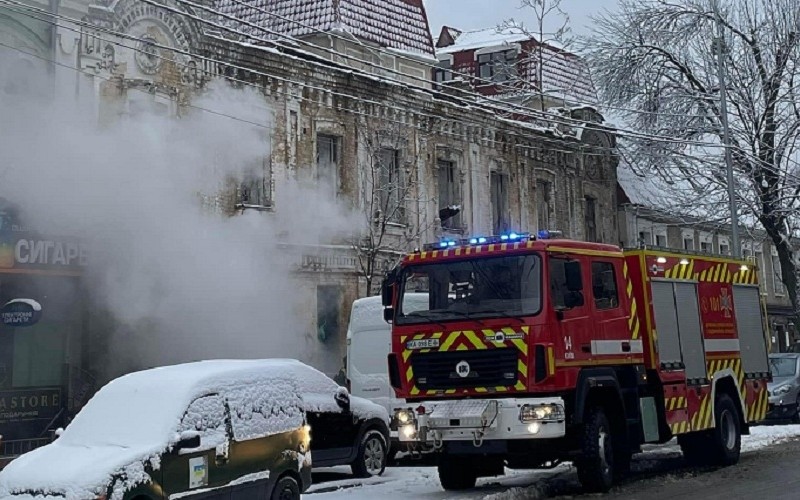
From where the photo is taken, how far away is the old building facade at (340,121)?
17.6m

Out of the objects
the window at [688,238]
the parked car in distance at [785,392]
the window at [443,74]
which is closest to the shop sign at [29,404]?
the parked car in distance at [785,392]

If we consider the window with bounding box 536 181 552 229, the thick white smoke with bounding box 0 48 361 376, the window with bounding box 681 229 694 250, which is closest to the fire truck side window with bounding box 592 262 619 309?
the thick white smoke with bounding box 0 48 361 376

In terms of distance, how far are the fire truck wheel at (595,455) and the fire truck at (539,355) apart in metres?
0.01

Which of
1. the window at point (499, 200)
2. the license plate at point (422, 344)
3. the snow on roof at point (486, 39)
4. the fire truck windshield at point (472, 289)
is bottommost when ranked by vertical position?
the license plate at point (422, 344)

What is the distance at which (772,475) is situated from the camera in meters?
12.4

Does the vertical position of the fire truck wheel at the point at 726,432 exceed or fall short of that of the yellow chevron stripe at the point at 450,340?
it falls short

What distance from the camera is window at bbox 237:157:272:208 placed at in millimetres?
19797

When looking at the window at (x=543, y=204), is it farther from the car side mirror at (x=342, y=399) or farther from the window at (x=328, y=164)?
the car side mirror at (x=342, y=399)

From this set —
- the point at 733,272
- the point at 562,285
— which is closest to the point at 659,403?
the point at 562,285

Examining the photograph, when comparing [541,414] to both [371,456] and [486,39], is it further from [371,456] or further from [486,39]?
[486,39]

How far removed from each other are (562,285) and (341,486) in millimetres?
4168

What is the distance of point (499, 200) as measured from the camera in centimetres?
2723

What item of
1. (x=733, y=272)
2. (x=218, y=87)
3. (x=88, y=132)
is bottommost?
(x=733, y=272)

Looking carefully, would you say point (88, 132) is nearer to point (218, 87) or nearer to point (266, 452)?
point (218, 87)
